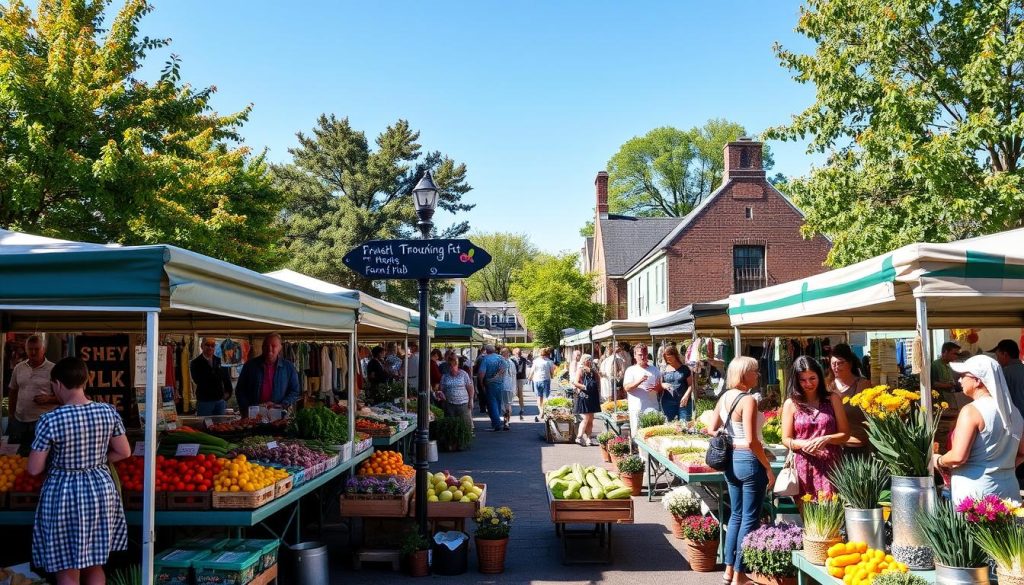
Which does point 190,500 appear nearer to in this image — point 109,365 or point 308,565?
point 308,565

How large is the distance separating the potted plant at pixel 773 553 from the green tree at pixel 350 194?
37041 mm

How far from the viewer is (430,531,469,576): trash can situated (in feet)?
24.2

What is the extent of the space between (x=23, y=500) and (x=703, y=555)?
5.43 meters

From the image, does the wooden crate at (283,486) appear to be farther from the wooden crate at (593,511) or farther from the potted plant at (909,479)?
the potted plant at (909,479)

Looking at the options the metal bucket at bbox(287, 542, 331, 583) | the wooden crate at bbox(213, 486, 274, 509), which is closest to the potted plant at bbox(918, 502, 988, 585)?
the wooden crate at bbox(213, 486, 274, 509)

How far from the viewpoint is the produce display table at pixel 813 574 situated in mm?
4527

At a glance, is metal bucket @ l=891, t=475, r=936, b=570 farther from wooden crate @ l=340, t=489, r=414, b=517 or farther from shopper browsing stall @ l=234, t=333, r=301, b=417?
shopper browsing stall @ l=234, t=333, r=301, b=417

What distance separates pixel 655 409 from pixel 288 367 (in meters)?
5.58

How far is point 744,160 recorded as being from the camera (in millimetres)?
38000

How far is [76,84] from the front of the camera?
47.4ft

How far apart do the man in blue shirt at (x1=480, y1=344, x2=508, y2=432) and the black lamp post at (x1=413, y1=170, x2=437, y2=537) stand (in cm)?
1214

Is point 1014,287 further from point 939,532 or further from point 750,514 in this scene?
point 750,514

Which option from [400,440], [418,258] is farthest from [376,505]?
[400,440]

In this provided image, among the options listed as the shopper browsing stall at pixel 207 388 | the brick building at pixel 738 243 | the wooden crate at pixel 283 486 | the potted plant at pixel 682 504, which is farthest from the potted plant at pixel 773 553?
the brick building at pixel 738 243
